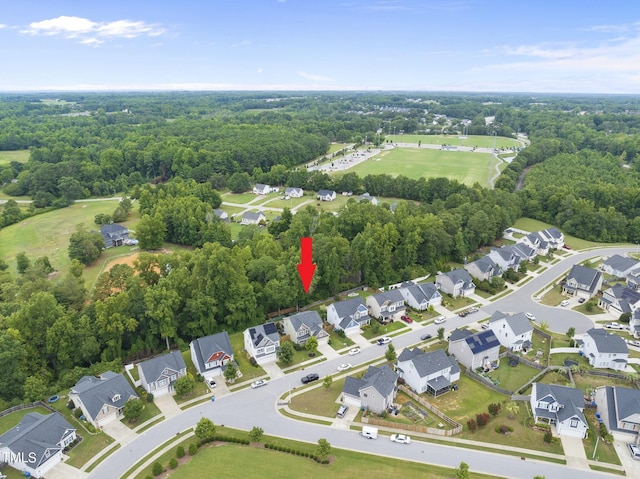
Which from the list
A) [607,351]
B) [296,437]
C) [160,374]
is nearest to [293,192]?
[160,374]

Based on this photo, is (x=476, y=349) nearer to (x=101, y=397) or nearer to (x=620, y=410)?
(x=620, y=410)

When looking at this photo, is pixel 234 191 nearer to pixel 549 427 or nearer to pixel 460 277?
pixel 460 277

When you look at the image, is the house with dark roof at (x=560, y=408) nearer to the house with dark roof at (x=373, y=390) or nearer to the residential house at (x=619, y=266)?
the house with dark roof at (x=373, y=390)

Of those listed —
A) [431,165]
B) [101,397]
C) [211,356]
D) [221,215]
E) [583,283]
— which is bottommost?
[101,397]

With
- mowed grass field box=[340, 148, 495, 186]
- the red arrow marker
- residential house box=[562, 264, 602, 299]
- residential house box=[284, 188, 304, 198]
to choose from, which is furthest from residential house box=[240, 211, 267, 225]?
residential house box=[562, 264, 602, 299]

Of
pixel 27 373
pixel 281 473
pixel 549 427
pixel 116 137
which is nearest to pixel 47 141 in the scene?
pixel 116 137

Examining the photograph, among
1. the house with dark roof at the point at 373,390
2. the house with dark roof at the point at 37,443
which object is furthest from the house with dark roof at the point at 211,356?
the house with dark roof at the point at 373,390
